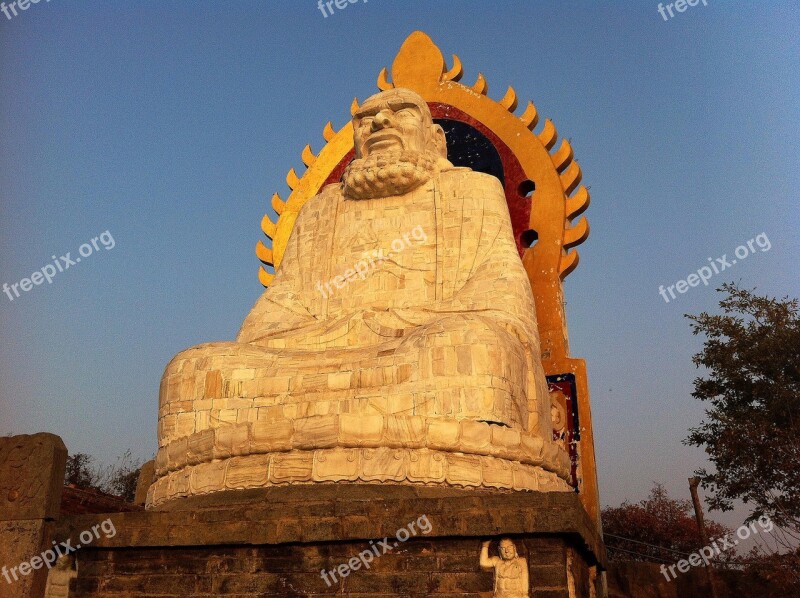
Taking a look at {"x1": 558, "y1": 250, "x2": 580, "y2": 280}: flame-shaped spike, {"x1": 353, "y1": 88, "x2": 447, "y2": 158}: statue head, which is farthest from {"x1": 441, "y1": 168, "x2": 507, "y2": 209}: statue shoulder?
{"x1": 558, "y1": 250, "x2": 580, "y2": 280}: flame-shaped spike

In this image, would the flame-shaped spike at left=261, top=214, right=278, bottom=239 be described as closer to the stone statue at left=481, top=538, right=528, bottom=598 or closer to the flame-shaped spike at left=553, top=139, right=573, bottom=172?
the flame-shaped spike at left=553, top=139, right=573, bottom=172

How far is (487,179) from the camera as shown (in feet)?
29.0

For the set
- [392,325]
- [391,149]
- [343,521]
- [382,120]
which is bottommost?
[343,521]

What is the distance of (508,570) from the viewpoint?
14.8ft

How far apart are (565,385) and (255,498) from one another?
4.16 meters

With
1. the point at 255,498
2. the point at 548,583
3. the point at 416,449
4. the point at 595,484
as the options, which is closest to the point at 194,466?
the point at 255,498

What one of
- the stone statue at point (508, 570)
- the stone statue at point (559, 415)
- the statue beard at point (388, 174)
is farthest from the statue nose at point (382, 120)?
the stone statue at point (508, 570)

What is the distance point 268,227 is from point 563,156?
155 inches

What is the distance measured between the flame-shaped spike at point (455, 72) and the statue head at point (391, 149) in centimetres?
192

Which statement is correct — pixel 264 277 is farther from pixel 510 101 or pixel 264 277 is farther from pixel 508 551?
pixel 508 551

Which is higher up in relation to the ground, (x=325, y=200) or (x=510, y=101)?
(x=510, y=101)

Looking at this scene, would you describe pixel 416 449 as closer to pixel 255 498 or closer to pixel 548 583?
pixel 255 498

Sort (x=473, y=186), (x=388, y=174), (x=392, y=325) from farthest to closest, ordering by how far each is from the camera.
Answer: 1. (x=473, y=186)
2. (x=388, y=174)
3. (x=392, y=325)

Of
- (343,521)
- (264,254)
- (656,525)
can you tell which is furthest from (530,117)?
(656,525)
